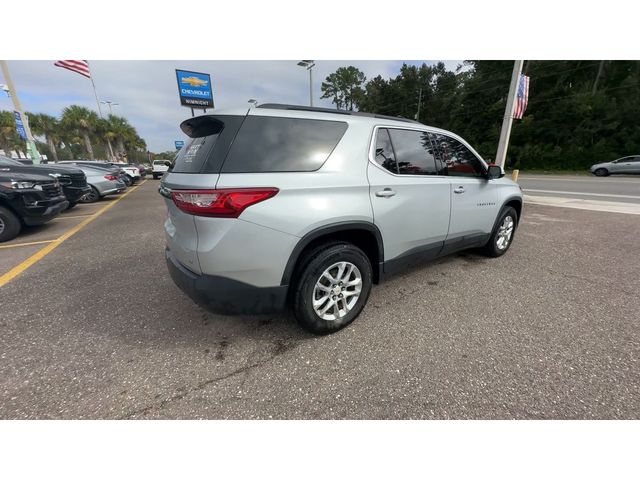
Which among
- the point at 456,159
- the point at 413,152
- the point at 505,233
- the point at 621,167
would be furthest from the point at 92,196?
the point at 621,167

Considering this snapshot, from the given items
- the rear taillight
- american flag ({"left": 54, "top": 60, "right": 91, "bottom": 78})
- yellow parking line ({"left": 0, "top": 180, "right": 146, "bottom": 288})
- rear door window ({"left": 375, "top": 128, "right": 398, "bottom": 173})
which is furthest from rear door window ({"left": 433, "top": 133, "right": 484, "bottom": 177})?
american flag ({"left": 54, "top": 60, "right": 91, "bottom": 78})

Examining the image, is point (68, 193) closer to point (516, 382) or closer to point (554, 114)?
point (516, 382)

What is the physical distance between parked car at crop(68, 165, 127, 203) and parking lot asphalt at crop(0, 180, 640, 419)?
8.11 m

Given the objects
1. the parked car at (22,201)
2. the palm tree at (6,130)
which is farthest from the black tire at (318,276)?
the palm tree at (6,130)

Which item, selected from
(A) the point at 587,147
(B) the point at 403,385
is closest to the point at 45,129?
(B) the point at 403,385

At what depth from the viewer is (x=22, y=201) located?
487cm

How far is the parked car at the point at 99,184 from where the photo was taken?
384 inches

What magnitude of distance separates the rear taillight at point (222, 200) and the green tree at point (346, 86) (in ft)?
195

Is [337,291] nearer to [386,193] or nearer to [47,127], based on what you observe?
[386,193]

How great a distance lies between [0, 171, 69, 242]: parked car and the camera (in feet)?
15.6

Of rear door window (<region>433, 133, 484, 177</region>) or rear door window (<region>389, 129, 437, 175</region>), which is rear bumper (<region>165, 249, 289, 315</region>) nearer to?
rear door window (<region>389, 129, 437, 175</region>)

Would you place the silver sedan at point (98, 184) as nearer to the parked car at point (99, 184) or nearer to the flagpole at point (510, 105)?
the parked car at point (99, 184)

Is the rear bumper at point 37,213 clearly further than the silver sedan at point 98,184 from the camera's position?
No

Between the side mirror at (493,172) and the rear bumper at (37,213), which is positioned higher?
the side mirror at (493,172)
